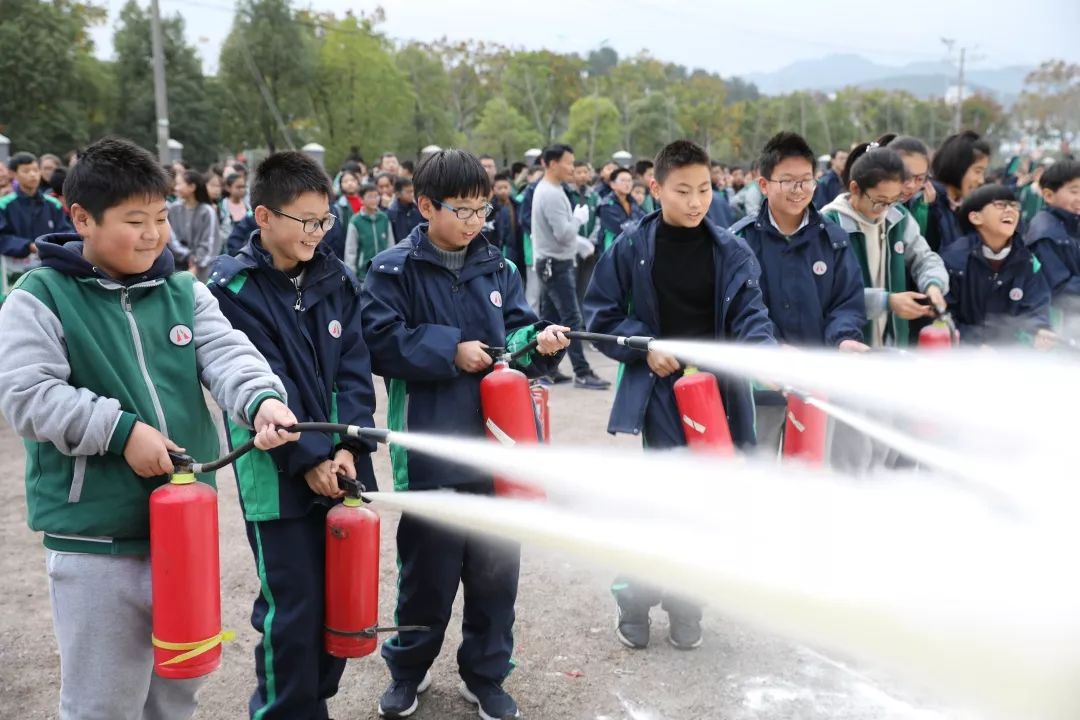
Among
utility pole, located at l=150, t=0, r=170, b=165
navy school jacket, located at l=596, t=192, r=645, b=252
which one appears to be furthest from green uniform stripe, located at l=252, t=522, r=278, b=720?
utility pole, located at l=150, t=0, r=170, b=165

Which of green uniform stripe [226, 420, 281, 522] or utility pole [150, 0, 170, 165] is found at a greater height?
utility pole [150, 0, 170, 165]

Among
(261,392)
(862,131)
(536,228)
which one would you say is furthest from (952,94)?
(261,392)

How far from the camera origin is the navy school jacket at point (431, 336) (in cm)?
372

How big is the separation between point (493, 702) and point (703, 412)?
1.48 meters

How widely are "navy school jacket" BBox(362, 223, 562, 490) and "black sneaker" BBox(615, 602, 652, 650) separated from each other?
1.18m

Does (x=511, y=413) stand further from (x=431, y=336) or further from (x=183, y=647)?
A: (x=183, y=647)

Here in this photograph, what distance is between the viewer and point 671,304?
14.7ft

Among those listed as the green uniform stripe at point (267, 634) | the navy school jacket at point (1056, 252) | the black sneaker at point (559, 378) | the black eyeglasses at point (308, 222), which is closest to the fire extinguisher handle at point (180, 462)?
the green uniform stripe at point (267, 634)

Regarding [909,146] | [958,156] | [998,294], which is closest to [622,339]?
[998,294]

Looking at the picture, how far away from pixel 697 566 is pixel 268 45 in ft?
181

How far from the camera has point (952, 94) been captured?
381 ft

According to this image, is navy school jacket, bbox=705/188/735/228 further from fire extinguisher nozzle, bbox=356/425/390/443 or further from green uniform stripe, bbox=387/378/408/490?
fire extinguisher nozzle, bbox=356/425/390/443

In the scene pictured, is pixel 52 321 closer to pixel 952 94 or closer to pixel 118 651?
pixel 118 651

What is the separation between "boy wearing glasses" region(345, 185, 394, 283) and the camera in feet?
36.6
